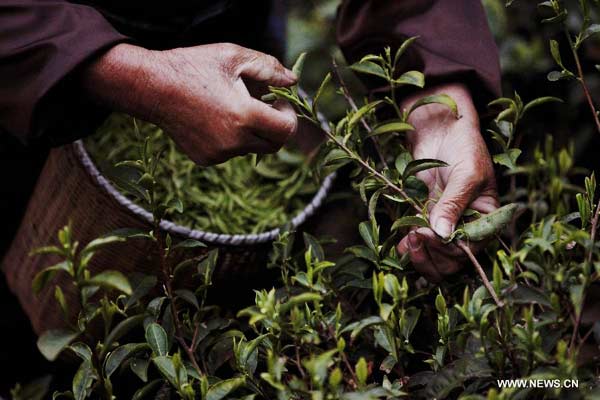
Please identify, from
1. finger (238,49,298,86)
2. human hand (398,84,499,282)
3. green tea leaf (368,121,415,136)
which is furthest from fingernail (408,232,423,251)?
finger (238,49,298,86)

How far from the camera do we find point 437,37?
1.16 meters

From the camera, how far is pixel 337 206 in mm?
1537

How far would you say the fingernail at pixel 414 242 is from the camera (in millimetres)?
936

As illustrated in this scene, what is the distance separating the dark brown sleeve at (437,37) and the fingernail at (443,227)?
1.08ft

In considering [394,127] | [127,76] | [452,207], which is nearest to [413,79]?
[394,127]

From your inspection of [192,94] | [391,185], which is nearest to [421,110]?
[391,185]

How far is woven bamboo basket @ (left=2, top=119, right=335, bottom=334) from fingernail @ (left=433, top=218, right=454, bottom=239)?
49 centimetres

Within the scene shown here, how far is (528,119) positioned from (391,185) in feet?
2.71

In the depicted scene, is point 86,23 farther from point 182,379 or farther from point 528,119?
point 528,119

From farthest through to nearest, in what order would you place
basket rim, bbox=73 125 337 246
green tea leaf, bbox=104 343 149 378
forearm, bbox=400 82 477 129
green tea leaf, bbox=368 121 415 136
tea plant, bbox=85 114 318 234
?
tea plant, bbox=85 114 318 234, basket rim, bbox=73 125 337 246, forearm, bbox=400 82 477 129, green tea leaf, bbox=368 121 415 136, green tea leaf, bbox=104 343 149 378

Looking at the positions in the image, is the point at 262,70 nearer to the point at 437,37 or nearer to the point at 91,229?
the point at 437,37

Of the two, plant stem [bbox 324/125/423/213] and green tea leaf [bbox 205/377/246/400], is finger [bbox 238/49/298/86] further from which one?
green tea leaf [bbox 205/377/246/400]

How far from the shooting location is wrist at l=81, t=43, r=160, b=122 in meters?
0.93

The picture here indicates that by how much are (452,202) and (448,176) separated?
0.08 m
